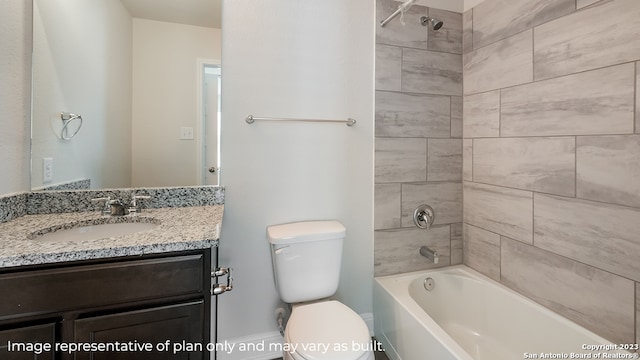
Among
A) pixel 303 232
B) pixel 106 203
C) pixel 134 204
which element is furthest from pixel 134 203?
pixel 303 232

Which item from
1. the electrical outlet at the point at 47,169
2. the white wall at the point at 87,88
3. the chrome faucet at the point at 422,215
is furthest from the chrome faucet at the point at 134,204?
the chrome faucet at the point at 422,215

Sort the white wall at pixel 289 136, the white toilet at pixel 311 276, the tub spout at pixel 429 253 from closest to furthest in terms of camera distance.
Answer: the white toilet at pixel 311 276 < the white wall at pixel 289 136 < the tub spout at pixel 429 253

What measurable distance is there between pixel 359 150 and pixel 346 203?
13.6 inches

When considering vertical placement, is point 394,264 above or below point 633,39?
below

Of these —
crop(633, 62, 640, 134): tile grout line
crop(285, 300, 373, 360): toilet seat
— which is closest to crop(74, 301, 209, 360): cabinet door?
crop(285, 300, 373, 360): toilet seat

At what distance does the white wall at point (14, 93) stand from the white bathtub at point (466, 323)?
1.92 meters

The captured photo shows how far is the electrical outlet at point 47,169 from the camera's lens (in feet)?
4.33

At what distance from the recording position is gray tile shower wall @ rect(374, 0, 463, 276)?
1779 mm

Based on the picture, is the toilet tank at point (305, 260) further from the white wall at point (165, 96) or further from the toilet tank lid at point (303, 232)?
the white wall at point (165, 96)

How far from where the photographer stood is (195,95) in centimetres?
150

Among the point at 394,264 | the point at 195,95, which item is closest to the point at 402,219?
the point at 394,264

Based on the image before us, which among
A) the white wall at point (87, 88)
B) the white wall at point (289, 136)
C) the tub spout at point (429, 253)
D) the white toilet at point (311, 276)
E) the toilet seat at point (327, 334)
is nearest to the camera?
the toilet seat at point (327, 334)

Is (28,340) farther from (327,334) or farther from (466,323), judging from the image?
(466,323)

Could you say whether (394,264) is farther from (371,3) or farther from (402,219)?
(371,3)
